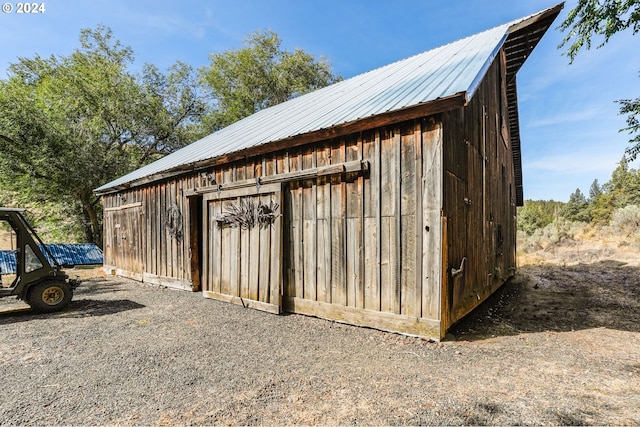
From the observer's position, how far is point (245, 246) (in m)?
6.36

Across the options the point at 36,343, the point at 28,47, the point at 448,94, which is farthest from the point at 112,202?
the point at 28,47

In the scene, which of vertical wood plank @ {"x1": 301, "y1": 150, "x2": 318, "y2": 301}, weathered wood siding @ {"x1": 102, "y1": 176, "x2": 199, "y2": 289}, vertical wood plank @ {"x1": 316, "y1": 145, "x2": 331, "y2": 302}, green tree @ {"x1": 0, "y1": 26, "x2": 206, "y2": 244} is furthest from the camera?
green tree @ {"x1": 0, "y1": 26, "x2": 206, "y2": 244}

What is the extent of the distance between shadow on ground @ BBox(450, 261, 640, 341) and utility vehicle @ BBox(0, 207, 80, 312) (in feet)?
23.4

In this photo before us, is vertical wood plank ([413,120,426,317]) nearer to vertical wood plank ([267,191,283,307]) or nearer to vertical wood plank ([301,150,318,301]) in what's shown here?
vertical wood plank ([301,150,318,301])

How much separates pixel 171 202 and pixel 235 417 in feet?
23.8

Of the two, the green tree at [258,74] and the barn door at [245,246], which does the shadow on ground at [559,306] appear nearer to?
the barn door at [245,246]

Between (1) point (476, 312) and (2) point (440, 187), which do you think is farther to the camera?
(1) point (476, 312)

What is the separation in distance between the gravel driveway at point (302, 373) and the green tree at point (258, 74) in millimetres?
22639

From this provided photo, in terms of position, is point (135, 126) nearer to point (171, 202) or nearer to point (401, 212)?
point (171, 202)

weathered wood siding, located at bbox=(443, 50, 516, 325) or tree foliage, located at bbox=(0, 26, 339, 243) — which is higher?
tree foliage, located at bbox=(0, 26, 339, 243)

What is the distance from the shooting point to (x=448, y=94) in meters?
3.90

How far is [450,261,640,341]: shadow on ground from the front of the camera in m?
4.93

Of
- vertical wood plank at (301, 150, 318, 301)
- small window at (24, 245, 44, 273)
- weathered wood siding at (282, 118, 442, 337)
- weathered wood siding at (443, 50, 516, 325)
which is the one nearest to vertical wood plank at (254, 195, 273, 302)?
weathered wood siding at (282, 118, 442, 337)

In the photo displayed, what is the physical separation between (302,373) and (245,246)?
11.6 feet
